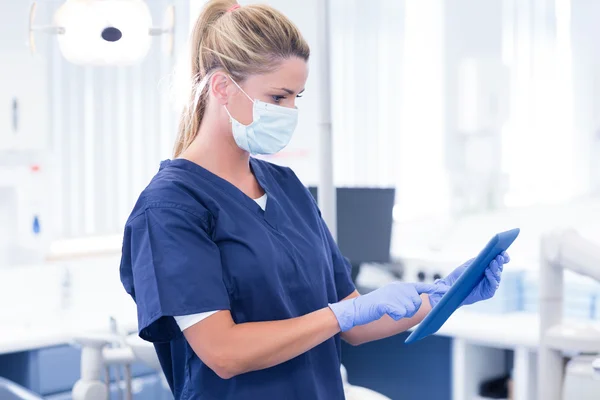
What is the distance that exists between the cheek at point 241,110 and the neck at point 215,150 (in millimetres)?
25

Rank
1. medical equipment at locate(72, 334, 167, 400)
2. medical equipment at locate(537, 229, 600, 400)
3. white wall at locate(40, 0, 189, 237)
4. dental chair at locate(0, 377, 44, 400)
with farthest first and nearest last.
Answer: white wall at locate(40, 0, 189, 237), dental chair at locate(0, 377, 44, 400), medical equipment at locate(72, 334, 167, 400), medical equipment at locate(537, 229, 600, 400)

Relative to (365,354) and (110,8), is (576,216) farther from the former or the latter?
(110,8)

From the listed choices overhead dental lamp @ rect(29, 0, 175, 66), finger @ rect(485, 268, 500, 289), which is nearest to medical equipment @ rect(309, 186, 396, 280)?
overhead dental lamp @ rect(29, 0, 175, 66)

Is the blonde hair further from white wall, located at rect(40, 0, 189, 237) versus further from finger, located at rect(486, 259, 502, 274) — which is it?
white wall, located at rect(40, 0, 189, 237)

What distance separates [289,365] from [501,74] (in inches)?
108

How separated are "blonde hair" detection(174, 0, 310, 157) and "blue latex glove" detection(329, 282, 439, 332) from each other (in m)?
0.37

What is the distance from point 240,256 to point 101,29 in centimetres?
129

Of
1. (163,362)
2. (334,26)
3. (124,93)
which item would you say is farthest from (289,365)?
(334,26)

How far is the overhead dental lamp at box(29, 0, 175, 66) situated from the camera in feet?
7.32

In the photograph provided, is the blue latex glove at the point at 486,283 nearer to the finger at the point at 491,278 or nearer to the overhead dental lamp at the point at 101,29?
the finger at the point at 491,278

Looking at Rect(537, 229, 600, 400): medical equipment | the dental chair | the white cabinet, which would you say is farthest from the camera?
the white cabinet

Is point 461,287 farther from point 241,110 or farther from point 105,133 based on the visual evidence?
point 105,133

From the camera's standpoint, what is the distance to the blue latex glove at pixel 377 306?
1.15m

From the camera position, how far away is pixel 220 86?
1.24 m
